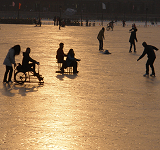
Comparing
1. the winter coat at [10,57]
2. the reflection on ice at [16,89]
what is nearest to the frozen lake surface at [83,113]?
the reflection on ice at [16,89]

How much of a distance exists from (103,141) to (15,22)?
70.5 m

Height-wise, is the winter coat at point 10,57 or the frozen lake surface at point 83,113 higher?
the winter coat at point 10,57

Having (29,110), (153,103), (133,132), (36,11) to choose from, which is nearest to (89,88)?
(153,103)

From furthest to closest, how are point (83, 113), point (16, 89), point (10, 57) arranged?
point (10, 57) → point (16, 89) → point (83, 113)

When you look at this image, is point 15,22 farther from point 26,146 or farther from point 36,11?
point 26,146

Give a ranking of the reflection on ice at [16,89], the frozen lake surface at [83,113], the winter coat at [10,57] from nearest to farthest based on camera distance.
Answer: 1. the frozen lake surface at [83,113]
2. the reflection on ice at [16,89]
3. the winter coat at [10,57]

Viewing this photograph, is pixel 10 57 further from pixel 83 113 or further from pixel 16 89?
pixel 83 113

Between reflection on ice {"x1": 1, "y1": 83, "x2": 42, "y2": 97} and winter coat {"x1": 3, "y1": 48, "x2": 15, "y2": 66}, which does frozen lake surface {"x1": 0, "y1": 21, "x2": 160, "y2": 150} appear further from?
winter coat {"x1": 3, "y1": 48, "x2": 15, "y2": 66}

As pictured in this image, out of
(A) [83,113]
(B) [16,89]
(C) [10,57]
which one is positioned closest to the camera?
(A) [83,113]

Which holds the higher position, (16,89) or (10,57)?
(10,57)

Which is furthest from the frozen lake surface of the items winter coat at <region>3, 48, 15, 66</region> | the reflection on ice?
winter coat at <region>3, 48, 15, 66</region>

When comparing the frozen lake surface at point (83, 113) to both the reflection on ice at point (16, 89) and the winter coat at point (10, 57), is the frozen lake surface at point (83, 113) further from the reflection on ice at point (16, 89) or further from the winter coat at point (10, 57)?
the winter coat at point (10, 57)

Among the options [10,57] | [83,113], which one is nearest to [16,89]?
[10,57]

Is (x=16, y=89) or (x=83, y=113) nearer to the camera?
(x=83, y=113)
